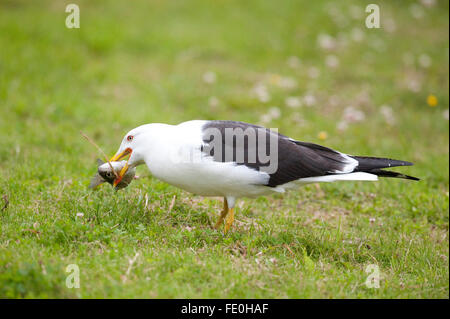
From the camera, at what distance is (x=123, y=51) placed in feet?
28.2

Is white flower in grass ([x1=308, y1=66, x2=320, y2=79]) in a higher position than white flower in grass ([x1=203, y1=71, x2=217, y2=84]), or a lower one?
higher

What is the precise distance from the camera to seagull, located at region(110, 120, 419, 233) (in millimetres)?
3770

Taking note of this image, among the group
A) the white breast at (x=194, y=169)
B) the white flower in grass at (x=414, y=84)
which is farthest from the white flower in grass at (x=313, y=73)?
the white breast at (x=194, y=169)

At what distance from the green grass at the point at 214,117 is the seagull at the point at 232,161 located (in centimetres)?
41

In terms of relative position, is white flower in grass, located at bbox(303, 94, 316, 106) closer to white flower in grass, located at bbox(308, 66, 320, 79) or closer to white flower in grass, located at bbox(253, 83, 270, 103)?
white flower in grass, located at bbox(253, 83, 270, 103)

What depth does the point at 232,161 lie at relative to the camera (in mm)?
3818

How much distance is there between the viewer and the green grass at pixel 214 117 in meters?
3.43

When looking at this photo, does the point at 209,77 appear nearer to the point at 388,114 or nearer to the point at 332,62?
the point at 332,62

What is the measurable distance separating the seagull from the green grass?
41cm

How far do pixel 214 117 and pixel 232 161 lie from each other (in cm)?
320

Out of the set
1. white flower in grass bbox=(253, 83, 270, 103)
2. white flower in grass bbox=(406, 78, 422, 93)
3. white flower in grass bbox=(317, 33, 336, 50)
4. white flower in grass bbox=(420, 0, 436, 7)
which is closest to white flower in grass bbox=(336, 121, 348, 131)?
white flower in grass bbox=(253, 83, 270, 103)
